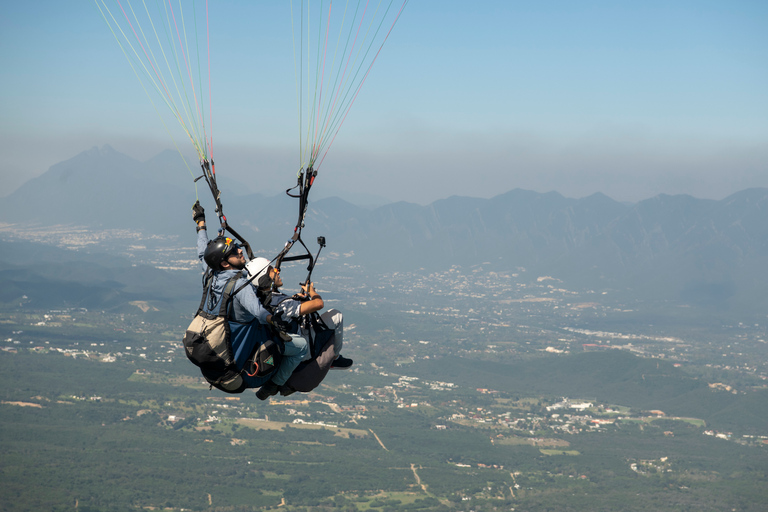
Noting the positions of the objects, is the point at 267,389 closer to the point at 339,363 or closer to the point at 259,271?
the point at 339,363

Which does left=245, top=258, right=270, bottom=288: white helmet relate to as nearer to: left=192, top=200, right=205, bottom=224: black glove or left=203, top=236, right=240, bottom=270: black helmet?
left=203, top=236, right=240, bottom=270: black helmet

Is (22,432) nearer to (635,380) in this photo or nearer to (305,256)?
(305,256)

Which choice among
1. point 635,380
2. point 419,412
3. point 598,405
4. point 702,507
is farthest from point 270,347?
point 635,380

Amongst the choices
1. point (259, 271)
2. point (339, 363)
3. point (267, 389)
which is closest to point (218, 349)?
point (259, 271)

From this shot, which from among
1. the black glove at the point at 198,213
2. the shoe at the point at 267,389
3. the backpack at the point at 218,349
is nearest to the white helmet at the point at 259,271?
the backpack at the point at 218,349

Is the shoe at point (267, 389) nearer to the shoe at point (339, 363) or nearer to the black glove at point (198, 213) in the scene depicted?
the shoe at point (339, 363)

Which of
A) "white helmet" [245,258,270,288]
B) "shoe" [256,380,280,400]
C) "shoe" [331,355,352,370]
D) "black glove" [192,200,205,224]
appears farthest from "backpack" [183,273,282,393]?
"shoe" [331,355,352,370]
